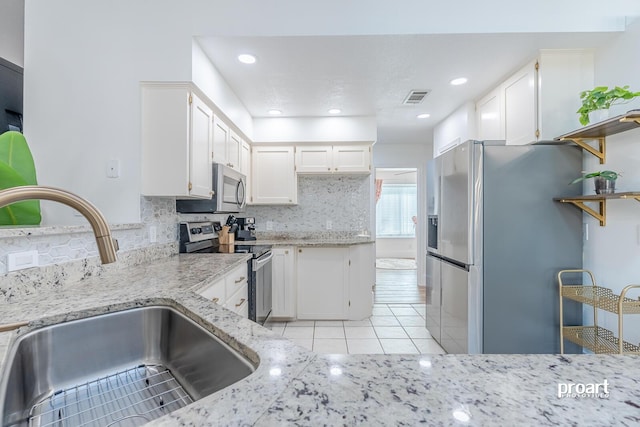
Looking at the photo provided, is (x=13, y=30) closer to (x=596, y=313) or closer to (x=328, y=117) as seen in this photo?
(x=328, y=117)

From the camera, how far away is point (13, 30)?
2.07 m

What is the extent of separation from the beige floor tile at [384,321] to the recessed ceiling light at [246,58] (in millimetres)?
2826

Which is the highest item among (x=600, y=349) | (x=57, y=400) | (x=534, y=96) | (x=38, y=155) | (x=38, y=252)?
(x=534, y=96)

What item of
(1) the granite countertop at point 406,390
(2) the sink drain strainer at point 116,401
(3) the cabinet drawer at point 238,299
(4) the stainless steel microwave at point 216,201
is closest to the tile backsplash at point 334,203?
(4) the stainless steel microwave at point 216,201

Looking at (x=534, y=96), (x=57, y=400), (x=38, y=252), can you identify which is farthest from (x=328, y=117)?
(x=57, y=400)

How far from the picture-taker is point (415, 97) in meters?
3.06

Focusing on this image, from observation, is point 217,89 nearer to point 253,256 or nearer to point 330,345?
point 253,256

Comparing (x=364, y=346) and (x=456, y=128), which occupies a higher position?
(x=456, y=128)

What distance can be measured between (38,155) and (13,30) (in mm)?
978

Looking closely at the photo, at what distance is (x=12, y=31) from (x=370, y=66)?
261 cm

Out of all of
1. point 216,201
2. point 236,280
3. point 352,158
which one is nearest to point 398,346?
point 236,280

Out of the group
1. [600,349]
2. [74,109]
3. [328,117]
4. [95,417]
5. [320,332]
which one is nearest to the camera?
[95,417]

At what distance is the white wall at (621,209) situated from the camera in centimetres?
184

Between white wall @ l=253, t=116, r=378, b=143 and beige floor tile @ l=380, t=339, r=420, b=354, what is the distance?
2294mm
